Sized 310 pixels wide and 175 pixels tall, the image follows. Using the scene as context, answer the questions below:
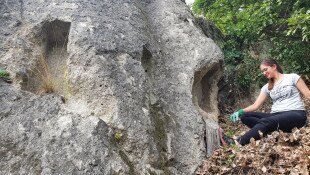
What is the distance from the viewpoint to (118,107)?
5.40m

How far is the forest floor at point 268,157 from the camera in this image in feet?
15.0

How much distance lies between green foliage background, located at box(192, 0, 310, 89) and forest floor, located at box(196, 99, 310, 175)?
5021 mm

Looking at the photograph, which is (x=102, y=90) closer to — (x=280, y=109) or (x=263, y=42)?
(x=280, y=109)

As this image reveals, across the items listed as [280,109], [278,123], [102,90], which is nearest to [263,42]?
[280,109]

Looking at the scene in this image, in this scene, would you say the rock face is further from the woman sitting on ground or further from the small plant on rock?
the woman sitting on ground

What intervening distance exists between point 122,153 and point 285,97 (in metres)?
2.68

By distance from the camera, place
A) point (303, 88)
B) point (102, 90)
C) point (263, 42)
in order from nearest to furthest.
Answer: point (303, 88), point (102, 90), point (263, 42)

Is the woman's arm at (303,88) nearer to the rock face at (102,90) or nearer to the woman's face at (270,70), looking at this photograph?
the woman's face at (270,70)

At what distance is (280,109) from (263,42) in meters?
7.16

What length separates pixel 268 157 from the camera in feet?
16.0

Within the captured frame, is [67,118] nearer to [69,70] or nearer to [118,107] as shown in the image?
[118,107]

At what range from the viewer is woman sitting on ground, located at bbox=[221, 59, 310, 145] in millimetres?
5414

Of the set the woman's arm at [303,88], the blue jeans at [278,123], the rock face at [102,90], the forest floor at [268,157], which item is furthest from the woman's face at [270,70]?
the rock face at [102,90]

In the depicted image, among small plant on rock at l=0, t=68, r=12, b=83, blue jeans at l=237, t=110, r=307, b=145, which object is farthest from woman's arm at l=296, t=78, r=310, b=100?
small plant on rock at l=0, t=68, r=12, b=83
